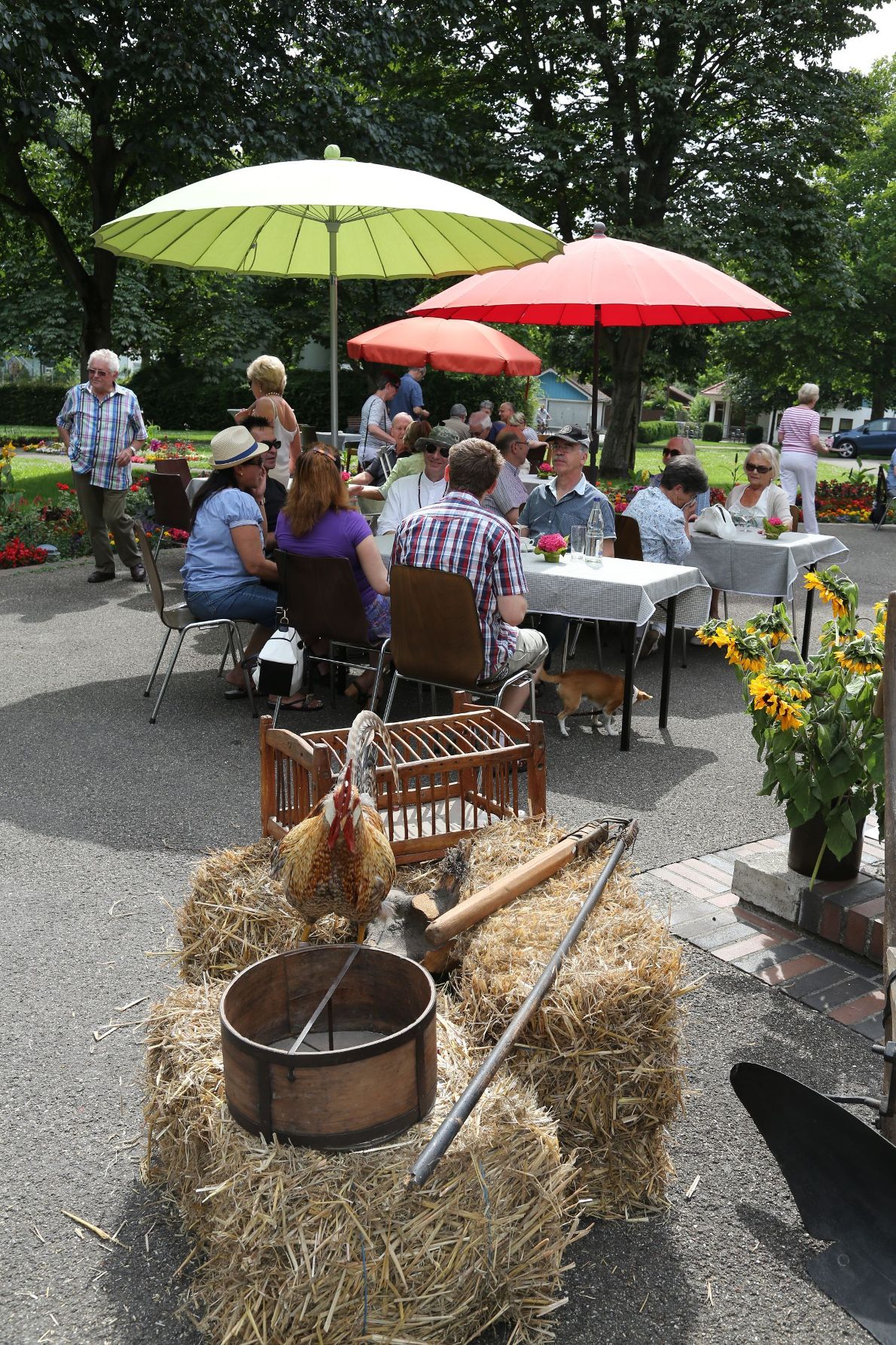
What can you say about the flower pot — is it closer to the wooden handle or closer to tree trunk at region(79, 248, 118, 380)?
the wooden handle

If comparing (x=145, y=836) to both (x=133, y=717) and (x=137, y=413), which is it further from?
(x=137, y=413)

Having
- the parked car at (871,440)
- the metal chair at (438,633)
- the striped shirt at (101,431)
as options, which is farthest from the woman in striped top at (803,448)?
the parked car at (871,440)

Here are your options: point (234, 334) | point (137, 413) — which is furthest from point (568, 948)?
point (234, 334)

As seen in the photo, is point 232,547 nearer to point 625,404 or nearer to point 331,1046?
point 331,1046

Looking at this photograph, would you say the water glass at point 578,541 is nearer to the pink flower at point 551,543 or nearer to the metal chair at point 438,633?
the pink flower at point 551,543

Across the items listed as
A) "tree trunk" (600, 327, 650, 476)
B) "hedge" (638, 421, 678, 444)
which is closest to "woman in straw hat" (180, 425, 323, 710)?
"tree trunk" (600, 327, 650, 476)

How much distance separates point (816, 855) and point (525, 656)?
2.00m

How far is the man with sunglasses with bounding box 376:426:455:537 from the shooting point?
7578 millimetres

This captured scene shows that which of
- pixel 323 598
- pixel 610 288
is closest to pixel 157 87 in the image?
pixel 610 288

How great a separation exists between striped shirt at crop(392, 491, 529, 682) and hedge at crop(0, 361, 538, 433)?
85.6ft

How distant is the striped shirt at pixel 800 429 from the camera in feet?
45.6

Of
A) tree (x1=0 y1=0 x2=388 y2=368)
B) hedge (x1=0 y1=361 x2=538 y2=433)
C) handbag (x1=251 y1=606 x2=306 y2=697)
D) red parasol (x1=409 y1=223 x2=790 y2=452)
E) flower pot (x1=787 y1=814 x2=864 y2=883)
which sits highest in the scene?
tree (x1=0 y1=0 x2=388 y2=368)

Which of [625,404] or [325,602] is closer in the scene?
[325,602]

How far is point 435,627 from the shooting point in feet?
17.3
